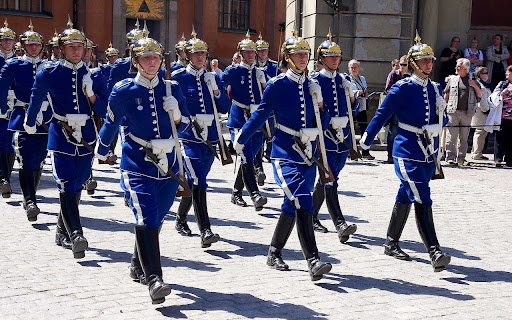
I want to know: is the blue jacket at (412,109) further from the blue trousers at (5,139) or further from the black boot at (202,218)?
the blue trousers at (5,139)

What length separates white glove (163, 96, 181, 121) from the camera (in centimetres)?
695

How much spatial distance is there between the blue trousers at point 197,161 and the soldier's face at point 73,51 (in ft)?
4.77

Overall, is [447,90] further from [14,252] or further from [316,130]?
[14,252]

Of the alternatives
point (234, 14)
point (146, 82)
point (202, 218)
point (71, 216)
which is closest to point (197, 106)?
point (202, 218)

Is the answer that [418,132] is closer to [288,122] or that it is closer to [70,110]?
[288,122]

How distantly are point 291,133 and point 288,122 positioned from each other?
0.35 ft

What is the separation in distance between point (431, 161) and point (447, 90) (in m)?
8.62

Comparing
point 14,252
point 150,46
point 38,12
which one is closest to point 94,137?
point 14,252

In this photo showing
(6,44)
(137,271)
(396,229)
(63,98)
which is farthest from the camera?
(6,44)

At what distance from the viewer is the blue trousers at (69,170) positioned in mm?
8359

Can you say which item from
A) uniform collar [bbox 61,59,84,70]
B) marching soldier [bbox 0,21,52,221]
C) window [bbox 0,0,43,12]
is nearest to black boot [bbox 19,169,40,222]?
marching soldier [bbox 0,21,52,221]

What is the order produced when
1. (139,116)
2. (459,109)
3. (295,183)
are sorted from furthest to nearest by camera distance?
1. (459,109)
2. (295,183)
3. (139,116)

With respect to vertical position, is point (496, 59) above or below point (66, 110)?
above

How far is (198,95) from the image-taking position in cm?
972
